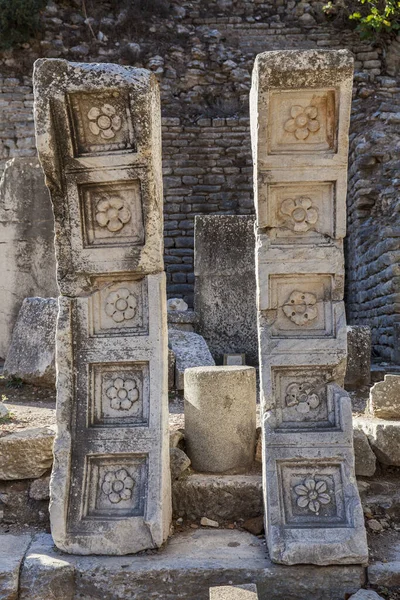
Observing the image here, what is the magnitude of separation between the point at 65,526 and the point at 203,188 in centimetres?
929

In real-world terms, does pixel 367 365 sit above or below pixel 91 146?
below

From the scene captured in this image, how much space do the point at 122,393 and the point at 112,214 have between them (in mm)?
980

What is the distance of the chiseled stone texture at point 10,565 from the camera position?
290 centimetres

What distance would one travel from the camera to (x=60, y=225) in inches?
133

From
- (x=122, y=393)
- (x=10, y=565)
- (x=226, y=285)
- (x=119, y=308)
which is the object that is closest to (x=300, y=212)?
(x=119, y=308)

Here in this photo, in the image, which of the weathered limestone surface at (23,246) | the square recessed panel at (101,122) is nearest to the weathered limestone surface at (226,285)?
the weathered limestone surface at (23,246)

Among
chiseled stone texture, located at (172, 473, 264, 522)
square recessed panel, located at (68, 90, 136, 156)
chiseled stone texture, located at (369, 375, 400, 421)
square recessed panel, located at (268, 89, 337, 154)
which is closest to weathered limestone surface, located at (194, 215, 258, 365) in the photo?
chiseled stone texture, located at (369, 375, 400, 421)

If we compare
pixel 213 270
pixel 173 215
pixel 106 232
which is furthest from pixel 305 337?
pixel 173 215

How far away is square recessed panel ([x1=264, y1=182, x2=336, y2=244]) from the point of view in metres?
3.41

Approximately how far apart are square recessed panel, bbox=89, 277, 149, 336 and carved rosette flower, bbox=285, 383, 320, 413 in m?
0.89

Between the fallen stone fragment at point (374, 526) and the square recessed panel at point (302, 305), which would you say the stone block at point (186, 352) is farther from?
the fallen stone fragment at point (374, 526)

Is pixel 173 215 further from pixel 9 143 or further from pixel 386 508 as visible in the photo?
pixel 386 508

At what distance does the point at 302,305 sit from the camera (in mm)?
3434

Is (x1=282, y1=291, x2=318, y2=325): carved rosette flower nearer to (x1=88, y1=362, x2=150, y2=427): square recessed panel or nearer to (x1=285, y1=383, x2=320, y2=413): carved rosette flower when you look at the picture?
(x1=285, y1=383, x2=320, y2=413): carved rosette flower
